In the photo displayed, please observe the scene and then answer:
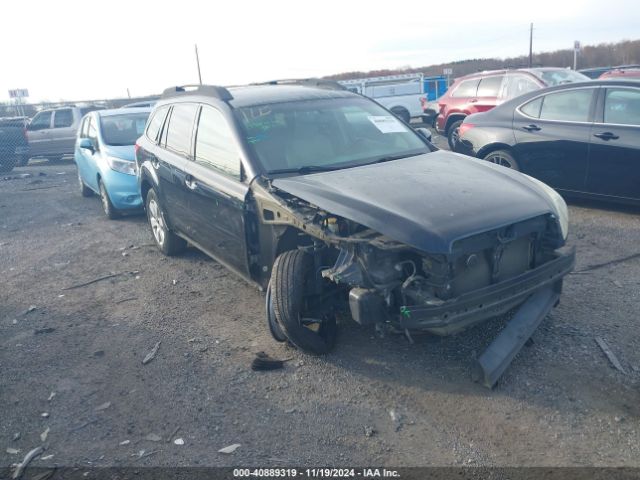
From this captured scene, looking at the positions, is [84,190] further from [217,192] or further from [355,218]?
[355,218]

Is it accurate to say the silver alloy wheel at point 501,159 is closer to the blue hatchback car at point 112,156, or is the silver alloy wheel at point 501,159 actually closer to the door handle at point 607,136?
the door handle at point 607,136

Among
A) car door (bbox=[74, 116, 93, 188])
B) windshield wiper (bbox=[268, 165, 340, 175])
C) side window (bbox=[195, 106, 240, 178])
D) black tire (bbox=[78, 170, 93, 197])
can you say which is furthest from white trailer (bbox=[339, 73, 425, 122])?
windshield wiper (bbox=[268, 165, 340, 175])

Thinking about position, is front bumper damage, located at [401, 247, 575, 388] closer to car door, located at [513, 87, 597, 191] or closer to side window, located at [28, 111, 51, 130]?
car door, located at [513, 87, 597, 191]

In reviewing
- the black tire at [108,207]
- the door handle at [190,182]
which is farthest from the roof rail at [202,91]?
the black tire at [108,207]

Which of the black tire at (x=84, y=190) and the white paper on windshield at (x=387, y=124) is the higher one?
the white paper on windshield at (x=387, y=124)

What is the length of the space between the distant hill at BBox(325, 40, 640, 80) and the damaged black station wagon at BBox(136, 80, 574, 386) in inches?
1592

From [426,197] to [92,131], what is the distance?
26.0 ft

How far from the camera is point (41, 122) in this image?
18250 millimetres

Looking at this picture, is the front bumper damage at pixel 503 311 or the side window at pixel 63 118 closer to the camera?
the front bumper damage at pixel 503 311

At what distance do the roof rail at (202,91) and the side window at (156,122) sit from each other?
18 cm

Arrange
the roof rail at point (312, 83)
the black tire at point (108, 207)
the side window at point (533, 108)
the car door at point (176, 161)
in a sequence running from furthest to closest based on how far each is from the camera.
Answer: the black tire at point (108, 207)
the side window at point (533, 108)
the roof rail at point (312, 83)
the car door at point (176, 161)

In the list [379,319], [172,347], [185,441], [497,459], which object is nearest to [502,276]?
[379,319]

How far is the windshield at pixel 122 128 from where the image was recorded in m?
9.56

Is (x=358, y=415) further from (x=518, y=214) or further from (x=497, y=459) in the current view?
(x=518, y=214)
